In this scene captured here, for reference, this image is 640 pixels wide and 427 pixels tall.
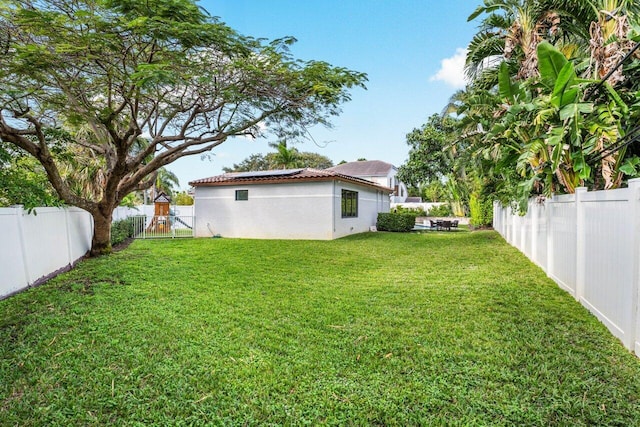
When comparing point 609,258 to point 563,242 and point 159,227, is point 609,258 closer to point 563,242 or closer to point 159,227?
point 563,242

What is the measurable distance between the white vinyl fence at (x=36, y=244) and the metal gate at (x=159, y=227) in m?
8.04

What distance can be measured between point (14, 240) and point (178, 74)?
428cm

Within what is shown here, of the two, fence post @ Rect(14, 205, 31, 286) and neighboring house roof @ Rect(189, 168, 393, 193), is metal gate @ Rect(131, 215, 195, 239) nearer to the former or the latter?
neighboring house roof @ Rect(189, 168, 393, 193)

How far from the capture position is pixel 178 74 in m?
7.43

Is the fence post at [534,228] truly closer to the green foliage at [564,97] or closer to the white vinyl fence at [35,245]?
the green foliage at [564,97]

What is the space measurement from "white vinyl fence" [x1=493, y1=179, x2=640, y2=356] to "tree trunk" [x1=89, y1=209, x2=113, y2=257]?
11315 millimetres

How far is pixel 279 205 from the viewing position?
56.3ft

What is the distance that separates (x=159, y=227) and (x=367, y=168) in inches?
916

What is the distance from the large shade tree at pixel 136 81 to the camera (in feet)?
21.2

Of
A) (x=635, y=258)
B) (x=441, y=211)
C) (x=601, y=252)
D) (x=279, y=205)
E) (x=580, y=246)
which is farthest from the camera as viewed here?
(x=441, y=211)

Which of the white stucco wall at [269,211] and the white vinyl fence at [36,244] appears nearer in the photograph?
the white vinyl fence at [36,244]

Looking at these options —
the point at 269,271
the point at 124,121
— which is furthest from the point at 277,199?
the point at 269,271

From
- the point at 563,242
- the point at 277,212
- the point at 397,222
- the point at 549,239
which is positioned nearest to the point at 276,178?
the point at 277,212

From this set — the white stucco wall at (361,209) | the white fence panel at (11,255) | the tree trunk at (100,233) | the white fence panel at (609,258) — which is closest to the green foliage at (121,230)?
the tree trunk at (100,233)
